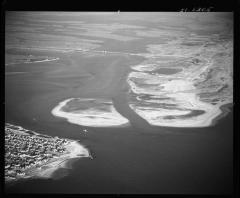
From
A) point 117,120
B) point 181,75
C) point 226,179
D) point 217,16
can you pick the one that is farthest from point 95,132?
point 217,16

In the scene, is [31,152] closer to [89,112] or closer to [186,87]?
[89,112]

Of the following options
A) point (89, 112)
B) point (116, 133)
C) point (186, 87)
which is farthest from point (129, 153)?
point (186, 87)

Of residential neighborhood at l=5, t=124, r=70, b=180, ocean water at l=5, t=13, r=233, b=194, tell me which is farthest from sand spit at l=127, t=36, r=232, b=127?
residential neighborhood at l=5, t=124, r=70, b=180

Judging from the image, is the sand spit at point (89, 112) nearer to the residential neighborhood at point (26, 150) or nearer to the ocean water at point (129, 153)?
the ocean water at point (129, 153)

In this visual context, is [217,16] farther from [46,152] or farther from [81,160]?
[46,152]

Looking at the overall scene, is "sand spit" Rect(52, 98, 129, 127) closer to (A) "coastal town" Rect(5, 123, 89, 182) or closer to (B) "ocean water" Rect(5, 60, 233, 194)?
(B) "ocean water" Rect(5, 60, 233, 194)

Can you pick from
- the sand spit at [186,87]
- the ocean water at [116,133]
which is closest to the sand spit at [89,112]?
the ocean water at [116,133]
